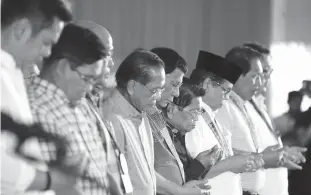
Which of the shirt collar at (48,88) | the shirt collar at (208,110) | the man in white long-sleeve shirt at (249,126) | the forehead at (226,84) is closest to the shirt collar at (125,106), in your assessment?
the shirt collar at (48,88)

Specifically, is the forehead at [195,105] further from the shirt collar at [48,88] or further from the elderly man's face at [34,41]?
the elderly man's face at [34,41]

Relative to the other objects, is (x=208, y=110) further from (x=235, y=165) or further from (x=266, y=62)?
(x=266, y=62)

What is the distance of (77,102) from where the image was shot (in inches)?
84.4

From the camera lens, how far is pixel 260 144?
13.2 ft

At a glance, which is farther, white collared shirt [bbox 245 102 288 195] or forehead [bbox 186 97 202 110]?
white collared shirt [bbox 245 102 288 195]

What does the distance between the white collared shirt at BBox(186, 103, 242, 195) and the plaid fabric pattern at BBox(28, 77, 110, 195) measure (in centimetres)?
97

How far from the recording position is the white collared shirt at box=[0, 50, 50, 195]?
1.71 metres

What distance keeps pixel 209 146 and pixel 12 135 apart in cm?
155

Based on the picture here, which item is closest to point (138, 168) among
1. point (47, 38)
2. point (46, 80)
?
point (46, 80)

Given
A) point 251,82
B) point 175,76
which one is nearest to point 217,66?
point 251,82

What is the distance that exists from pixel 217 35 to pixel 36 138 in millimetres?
3600

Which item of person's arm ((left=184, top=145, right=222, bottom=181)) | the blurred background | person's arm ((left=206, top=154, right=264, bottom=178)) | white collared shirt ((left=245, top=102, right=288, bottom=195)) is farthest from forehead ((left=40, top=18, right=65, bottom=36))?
white collared shirt ((left=245, top=102, right=288, bottom=195))

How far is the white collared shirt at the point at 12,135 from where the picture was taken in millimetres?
1709

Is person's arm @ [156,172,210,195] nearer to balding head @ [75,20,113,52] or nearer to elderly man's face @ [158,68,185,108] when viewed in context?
elderly man's face @ [158,68,185,108]
